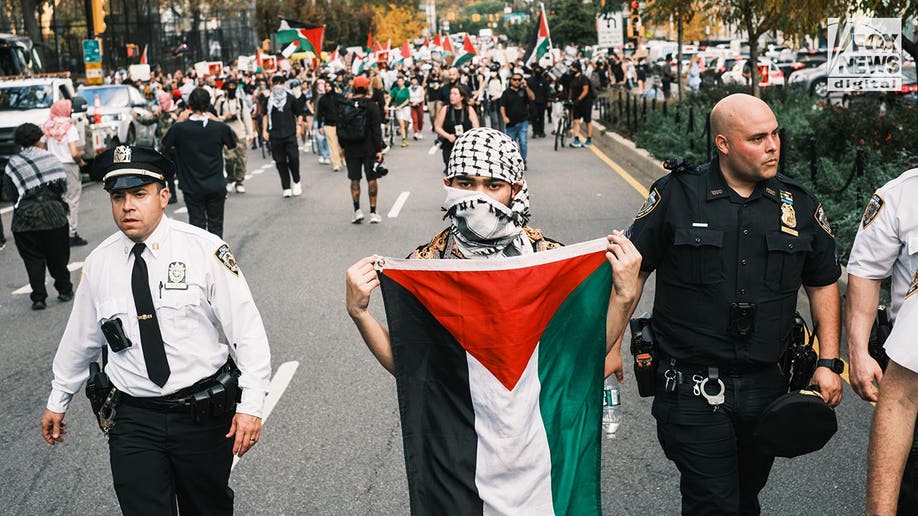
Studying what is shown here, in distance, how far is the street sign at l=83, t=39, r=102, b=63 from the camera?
1361 inches

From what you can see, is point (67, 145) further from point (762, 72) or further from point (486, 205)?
point (762, 72)

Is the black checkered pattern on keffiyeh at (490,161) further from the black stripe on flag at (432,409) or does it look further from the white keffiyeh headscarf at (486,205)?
the black stripe on flag at (432,409)

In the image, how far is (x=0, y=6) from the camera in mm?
56125

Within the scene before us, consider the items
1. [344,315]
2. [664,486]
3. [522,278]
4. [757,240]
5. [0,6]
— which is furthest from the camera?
[0,6]

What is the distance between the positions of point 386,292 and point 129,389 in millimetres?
1196

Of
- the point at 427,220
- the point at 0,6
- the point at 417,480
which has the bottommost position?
the point at 427,220

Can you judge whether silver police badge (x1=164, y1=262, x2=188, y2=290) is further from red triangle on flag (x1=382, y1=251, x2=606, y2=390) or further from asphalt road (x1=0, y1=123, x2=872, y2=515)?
asphalt road (x1=0, y1=123, x2=872, y2=515)

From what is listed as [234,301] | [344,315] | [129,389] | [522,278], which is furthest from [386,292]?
[344,315]

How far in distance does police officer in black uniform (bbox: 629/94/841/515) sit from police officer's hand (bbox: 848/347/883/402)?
3.8 inches

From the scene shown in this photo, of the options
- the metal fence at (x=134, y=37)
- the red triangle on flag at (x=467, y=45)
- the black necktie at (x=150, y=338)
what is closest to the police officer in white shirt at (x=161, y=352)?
the black necktie at (x=150, y=338)

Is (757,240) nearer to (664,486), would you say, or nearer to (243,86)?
(664,486)

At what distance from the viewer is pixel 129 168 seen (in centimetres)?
424

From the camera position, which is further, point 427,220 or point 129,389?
point 427,220

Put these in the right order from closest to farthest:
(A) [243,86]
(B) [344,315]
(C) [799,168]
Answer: (B) [344,315]
(C) [799,168]
(A) [243,86]
